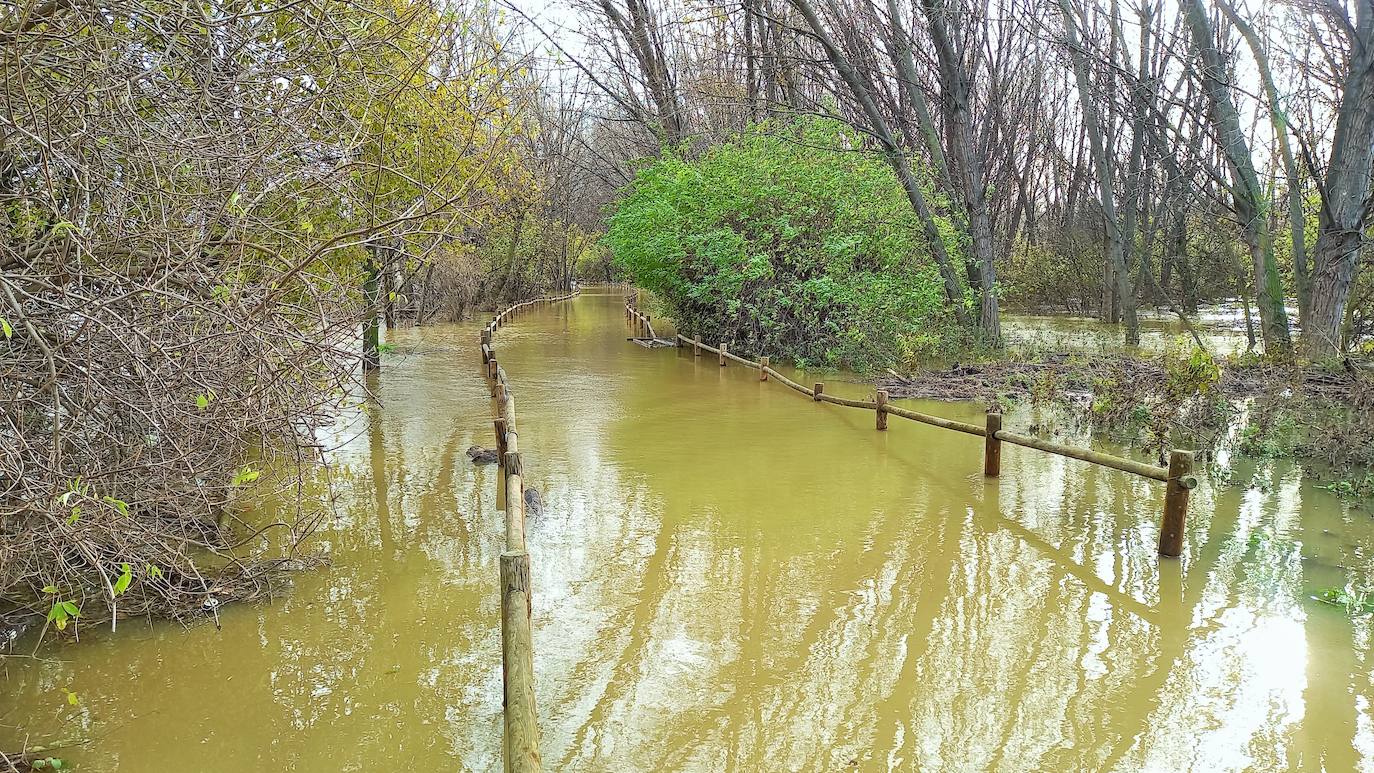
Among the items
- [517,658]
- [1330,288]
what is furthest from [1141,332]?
[517,658]

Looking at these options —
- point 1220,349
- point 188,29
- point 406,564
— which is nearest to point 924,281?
point 1220,349

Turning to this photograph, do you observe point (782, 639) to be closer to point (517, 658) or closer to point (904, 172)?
point (517, 658)

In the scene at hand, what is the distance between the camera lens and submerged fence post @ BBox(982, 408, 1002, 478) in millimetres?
7980

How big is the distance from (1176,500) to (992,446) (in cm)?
231

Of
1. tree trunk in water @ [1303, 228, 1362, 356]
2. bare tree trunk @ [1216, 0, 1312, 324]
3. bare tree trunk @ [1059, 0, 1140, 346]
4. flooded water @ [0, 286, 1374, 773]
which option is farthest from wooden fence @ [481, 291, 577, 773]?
bare tree trunk @ [1059, 0, 1140, 346]

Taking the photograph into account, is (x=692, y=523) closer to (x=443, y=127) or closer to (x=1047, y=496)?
(x=1047, y=496)

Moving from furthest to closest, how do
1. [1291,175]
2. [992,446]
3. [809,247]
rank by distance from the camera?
[809,247], [1291,175], [992,446]

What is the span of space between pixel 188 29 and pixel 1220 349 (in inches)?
725

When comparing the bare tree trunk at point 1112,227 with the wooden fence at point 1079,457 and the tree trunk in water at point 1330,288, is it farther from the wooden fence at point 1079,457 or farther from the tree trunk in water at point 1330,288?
the wooden fence at point 1079,457

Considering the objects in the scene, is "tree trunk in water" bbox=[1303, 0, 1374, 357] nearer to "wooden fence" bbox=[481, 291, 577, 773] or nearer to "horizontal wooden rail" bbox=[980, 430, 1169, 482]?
"horizontal wooden rail" bbox=[980, 430, 1169, 482]

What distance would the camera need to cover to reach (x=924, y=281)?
14734 millimetres

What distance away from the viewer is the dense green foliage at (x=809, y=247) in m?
14.6

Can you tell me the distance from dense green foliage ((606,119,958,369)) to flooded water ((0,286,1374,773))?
20.9 ft

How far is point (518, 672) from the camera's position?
3.23 m
